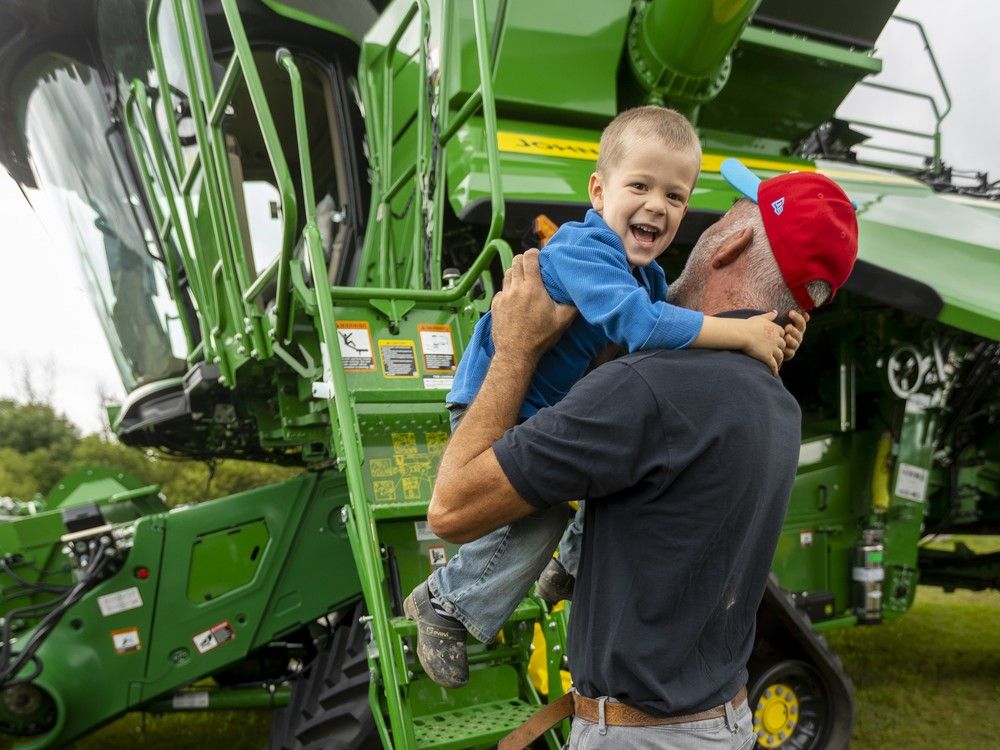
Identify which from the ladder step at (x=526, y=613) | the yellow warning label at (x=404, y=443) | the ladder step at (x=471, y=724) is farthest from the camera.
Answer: the yellow warning label at (x=404, y=443)

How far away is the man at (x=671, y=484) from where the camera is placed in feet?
4.37

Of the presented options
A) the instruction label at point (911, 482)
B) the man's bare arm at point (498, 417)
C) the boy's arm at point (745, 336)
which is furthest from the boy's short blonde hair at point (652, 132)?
the instruction label at point (911, 482)

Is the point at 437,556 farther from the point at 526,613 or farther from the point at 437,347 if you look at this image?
the point at 437,347

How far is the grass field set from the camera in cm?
479

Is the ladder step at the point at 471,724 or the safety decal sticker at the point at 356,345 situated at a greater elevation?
the safety decal sticker at the point at 356,345

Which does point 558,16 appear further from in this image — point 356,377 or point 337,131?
point 356,377

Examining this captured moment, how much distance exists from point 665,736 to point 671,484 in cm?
42

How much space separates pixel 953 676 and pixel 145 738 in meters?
5.63

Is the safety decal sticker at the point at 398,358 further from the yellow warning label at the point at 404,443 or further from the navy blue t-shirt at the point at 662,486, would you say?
the navy blue t-shirt at the point at 662,486

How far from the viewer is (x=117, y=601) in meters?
3.89

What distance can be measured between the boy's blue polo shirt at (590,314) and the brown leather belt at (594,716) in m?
0.56

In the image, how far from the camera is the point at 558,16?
3.79 m

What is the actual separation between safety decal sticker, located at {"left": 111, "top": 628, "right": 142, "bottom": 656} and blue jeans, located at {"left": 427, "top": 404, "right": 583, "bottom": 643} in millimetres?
2740

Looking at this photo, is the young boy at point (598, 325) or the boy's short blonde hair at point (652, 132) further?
the boy's short blonde hair at point (652, 132)
